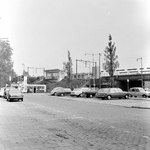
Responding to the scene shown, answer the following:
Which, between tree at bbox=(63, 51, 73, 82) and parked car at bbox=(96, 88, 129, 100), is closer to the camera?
parked car at bbox=(96, 88, 129, 100)

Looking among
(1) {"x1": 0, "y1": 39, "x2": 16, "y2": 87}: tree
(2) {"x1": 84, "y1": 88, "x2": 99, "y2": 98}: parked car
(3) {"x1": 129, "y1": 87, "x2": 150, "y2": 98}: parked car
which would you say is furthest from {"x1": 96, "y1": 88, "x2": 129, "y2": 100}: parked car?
(1) {"x1": 0, "y1": 39, "x2": 16, "y2": 87}: tree

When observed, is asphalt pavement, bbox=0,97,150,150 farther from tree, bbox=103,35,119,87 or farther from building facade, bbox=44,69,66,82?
building facade, bbox=44,69,66,82

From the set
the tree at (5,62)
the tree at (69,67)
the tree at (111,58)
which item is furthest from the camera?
the tree at (5,62)

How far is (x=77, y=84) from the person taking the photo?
75.4 meters

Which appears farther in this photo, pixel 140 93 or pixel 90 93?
pixel 140 93

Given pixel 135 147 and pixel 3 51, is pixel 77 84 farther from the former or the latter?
pixel 135 147

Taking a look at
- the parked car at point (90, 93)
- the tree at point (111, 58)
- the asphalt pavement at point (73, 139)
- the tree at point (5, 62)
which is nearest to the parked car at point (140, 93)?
the tree at point (111, 58)

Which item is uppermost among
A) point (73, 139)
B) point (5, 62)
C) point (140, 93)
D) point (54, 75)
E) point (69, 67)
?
point (5, 62)

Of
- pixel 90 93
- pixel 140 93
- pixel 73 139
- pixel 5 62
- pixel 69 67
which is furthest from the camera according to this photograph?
pixel 5 62

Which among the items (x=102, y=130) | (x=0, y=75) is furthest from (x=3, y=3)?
(x=0, y=75)

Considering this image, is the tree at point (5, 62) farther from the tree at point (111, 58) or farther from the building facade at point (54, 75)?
the building facade at point (54, 75)

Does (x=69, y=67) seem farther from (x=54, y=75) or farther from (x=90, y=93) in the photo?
(x=54, y=75)

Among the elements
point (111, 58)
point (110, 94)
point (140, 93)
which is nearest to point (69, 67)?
point (111, 58)

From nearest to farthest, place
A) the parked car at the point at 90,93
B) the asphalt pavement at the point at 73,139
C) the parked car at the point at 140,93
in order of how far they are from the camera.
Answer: the asphalt pavement at the point at 73,139
the parked car at the point at 90,93
the parked car at the point at 140,93
